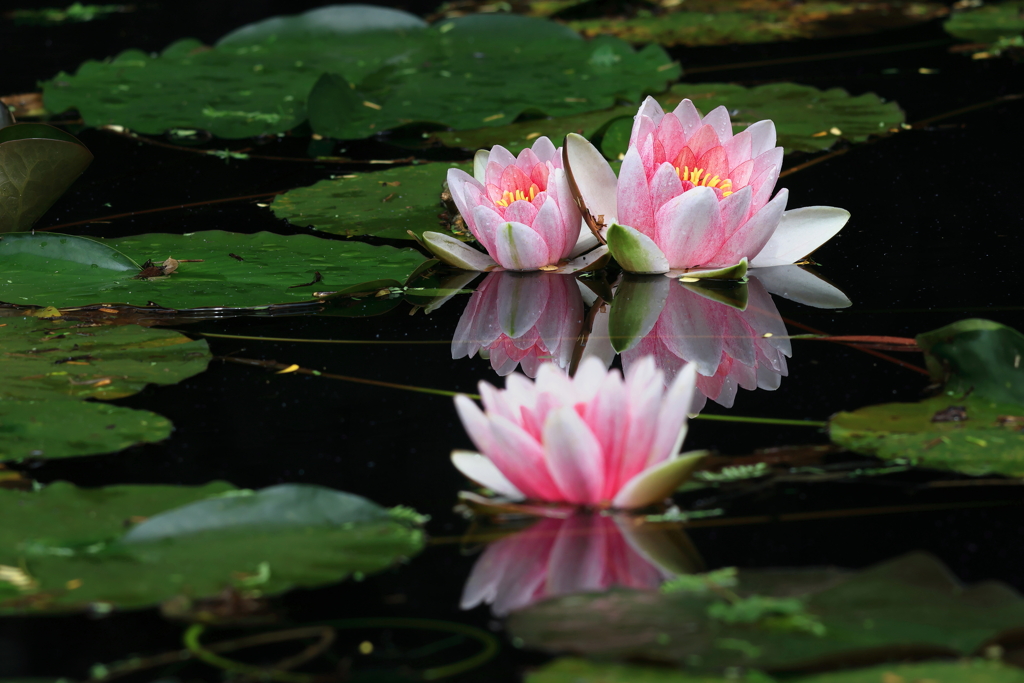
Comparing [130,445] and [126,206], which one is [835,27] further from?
[130,445]

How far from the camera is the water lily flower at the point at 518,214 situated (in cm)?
194

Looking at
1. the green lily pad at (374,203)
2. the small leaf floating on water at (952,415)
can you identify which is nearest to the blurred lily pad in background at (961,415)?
the small leaf floating on water at (952,415)

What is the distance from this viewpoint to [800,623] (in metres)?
0.91

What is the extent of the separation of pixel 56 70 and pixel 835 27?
3.41 meters

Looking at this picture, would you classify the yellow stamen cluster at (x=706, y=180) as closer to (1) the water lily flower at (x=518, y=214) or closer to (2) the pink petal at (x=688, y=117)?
(2) the pink petal at (x=688, y=117)

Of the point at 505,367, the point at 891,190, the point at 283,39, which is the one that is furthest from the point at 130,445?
the point at 283,39

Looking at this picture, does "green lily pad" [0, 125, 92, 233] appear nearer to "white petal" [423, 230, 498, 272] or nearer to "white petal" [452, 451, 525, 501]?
"white petal" [423, 230, 498, 272]

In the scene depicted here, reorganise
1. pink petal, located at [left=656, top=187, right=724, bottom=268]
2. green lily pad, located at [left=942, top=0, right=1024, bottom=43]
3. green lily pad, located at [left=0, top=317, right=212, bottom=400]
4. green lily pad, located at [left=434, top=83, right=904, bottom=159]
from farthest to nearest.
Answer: green lily pad, located at [left=942, top=0, right=1024, bottom=43], green lily pad, located at [left=434, top=83, right=904, bottom=159], pink petal, located at [left=656, top=187, right=724, bottom=268], green lily pad, located at [left=0, top=317, right=212, bottom=400]

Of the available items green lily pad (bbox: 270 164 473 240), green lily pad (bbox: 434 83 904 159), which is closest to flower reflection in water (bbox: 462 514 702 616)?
green lily pad (bbox: 270 164 473 240)

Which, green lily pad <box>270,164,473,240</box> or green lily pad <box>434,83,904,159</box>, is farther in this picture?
green lily pad <box>434,83,904,159</box>

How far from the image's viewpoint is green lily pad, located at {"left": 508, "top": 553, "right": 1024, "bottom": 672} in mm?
875

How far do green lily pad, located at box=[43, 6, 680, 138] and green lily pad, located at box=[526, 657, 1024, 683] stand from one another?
93.4 inches

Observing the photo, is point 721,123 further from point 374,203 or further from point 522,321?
point 374,203

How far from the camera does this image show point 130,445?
4.51ft
